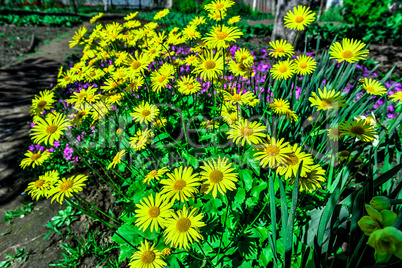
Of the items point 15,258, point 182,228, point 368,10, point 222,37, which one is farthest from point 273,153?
point 368,10

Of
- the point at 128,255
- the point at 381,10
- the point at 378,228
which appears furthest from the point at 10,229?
the point at 381,10

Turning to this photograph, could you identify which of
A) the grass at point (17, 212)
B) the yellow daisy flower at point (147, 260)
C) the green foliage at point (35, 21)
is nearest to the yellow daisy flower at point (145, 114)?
the yellow daisy flower at point (147, 260)

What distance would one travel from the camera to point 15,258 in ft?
6.96

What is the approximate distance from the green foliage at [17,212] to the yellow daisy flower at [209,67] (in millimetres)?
2599

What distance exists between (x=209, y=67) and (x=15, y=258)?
2559 mm

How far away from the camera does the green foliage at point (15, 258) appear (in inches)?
82.1

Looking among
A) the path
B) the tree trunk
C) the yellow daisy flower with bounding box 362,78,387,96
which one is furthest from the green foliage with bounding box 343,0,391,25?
the path

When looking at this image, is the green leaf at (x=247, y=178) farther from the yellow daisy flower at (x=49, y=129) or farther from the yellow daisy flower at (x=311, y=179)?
the yellow daisy flower at (x=49, y=129)

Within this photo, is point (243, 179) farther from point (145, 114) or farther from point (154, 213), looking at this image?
point (145, 114)

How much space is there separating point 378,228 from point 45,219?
3.00 m

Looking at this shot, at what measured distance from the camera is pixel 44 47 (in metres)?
8.88

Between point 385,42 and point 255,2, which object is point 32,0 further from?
point 385,42

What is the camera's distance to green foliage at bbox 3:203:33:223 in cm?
256

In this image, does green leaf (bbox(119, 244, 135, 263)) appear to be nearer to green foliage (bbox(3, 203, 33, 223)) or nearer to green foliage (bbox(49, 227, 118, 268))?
green foliage (bbox(49, 227, 118, 268))
